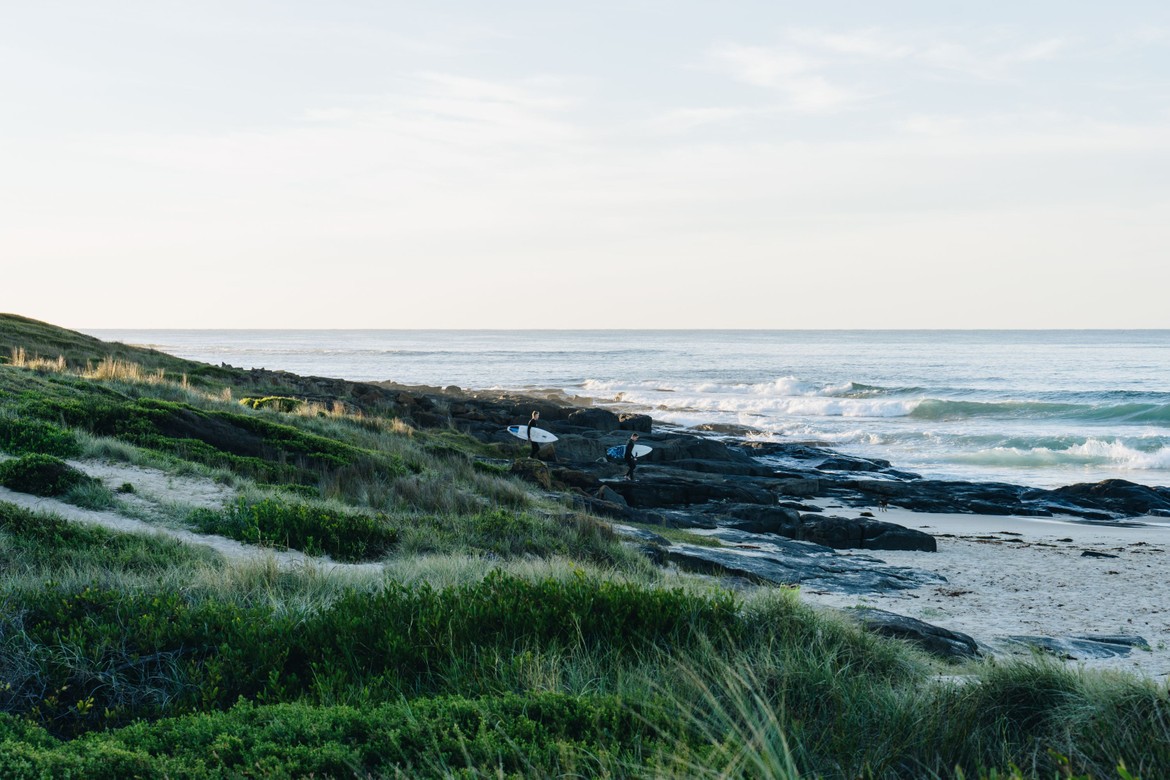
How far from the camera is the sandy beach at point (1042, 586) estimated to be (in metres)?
11.8

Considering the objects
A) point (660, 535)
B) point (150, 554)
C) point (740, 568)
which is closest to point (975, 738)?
point (150, 554)

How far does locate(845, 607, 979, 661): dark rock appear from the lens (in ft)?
29.1

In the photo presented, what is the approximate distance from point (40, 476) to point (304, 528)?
3.62 metres

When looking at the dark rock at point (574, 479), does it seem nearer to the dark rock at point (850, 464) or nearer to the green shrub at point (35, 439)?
the green shrub at point (35, 439)

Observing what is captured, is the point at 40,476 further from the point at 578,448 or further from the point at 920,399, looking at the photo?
the point at 920,399

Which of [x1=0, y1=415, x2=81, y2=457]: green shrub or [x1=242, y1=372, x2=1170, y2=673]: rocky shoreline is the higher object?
[x1=0, y1=415, x2=81, y2=457]: green shrub

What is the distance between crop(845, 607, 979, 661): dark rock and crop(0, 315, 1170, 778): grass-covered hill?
246cm

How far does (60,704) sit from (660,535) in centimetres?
1184

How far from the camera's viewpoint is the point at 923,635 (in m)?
9.14

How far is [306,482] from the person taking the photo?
14.9 meters

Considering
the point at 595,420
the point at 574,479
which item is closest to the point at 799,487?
the point at 574,479

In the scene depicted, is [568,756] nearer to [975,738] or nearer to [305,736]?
[305,736]

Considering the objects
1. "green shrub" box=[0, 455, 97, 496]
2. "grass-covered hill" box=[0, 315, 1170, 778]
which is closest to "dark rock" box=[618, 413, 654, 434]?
"green shrub" box=[0, 455, 97, 496]

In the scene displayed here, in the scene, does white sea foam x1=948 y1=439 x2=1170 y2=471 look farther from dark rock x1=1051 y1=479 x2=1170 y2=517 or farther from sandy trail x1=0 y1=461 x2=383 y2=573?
sandy trail x1=0 y1=461 x2=383 y2=573
